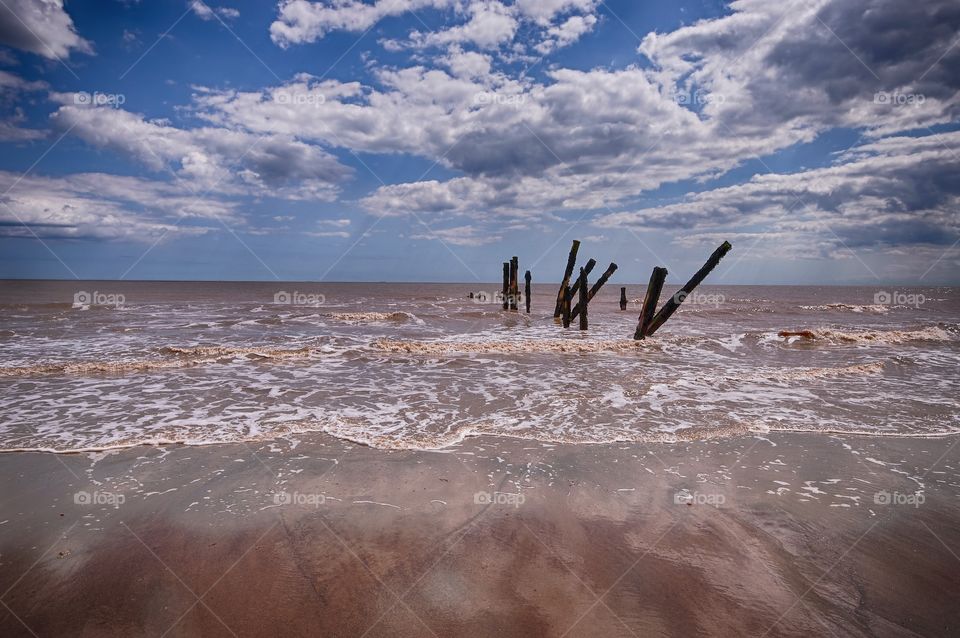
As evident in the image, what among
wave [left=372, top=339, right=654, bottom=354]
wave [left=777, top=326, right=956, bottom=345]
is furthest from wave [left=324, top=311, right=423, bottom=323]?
wave [left=777, top=326, right=956, bottom=345]

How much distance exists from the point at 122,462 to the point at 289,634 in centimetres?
358

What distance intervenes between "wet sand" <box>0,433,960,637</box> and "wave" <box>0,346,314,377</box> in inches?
226

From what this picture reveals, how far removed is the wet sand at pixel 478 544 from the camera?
256 centimetres

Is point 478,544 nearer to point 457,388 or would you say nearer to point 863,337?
point 457,388

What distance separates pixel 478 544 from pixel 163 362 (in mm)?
10322

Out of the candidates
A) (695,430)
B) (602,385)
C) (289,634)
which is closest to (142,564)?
(289,634)

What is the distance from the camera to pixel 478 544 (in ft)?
10.7

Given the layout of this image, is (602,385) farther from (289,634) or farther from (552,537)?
(289,634)

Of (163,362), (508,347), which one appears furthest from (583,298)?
(163,362)

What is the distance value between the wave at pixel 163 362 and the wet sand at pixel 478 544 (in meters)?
5.75

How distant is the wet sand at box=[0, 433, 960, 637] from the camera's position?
8.40 ft

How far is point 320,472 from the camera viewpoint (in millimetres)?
4504

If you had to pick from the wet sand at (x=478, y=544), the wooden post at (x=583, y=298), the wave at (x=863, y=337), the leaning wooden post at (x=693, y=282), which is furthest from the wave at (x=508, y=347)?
the wet sand at (x=478, y=544)

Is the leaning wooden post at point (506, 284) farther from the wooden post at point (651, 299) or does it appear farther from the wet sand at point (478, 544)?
the wet sand at point (478, 544)
